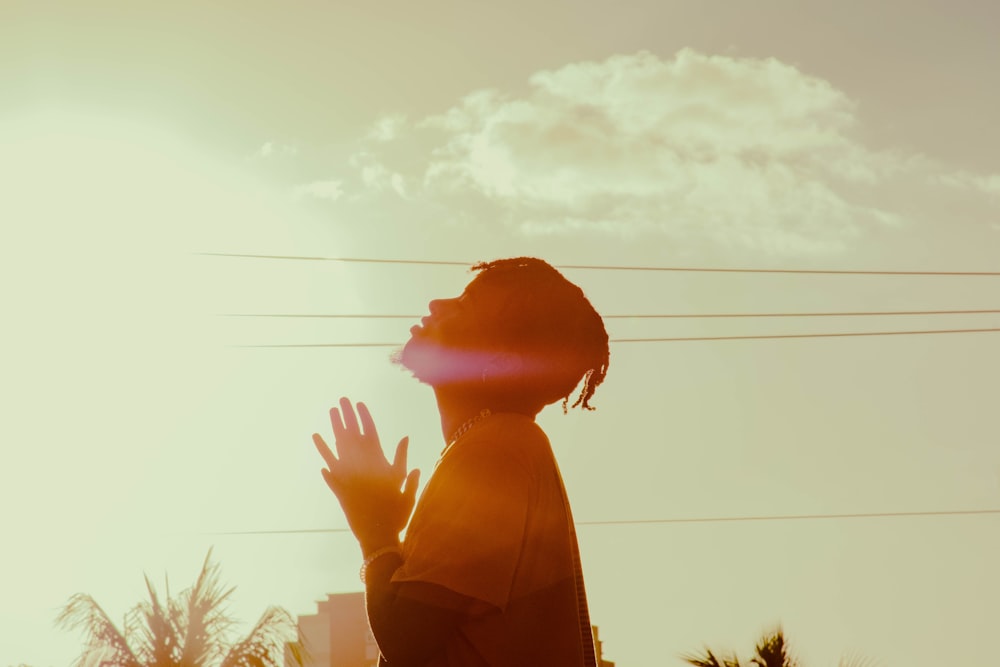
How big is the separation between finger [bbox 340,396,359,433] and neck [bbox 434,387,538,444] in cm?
27

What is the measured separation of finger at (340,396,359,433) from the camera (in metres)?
3.59

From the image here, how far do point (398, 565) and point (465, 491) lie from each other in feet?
0.84

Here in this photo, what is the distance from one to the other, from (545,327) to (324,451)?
2.39 feet

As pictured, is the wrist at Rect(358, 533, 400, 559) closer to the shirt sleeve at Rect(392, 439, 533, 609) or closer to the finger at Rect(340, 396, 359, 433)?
the shirt sleeve at Rect(392, 439, 533, 609)

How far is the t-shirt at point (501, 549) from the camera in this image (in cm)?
321

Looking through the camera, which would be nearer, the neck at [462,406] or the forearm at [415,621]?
the forearm at [415,621]

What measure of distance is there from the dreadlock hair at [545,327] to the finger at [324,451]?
1.81 feet

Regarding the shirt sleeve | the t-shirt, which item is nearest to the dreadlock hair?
the t-shirt

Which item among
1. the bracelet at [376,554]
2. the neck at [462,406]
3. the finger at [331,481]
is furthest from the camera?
the neck at [462,406]

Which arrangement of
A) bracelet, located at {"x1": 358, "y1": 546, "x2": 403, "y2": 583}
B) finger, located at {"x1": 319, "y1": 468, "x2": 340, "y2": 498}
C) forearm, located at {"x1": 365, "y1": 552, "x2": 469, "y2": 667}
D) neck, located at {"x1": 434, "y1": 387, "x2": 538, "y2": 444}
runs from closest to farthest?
forearm, located at {"x1": 365, "y1": 552, "x2": 469, "y2": 667}
bracelet, located at {"x1": 358, "y1": 546, "x2": 403, "y2": 583}
finger, located at {"x1": 319, "y1": 468, "x2": 340, "y2": 498}
neck, located at {"x1": 434, "y1": 387, "x2": 538, "y2": 444}

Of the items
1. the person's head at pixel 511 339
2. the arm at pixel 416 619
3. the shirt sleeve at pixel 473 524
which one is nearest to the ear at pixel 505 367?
the person's head at pixel 511 339

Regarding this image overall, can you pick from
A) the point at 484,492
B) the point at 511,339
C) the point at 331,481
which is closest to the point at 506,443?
the point at 484,492

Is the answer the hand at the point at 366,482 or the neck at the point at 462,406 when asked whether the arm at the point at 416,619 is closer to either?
the hand at the point at 366,482

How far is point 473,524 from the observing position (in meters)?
3.27
